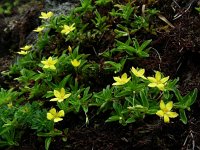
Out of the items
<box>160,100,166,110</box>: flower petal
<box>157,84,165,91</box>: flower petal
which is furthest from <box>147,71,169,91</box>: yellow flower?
<box>160,100,166,110</box>: flower petal

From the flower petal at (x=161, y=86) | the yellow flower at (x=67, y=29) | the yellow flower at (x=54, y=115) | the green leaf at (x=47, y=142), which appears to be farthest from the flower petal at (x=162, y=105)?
the yellow flower at (x=67, y=29)

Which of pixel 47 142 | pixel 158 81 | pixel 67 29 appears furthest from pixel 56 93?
pixel 67 29

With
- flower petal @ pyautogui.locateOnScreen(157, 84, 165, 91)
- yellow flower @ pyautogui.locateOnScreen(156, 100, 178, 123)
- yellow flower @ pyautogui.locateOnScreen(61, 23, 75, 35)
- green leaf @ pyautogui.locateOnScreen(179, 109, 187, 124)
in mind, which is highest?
yellow flower @ pyautogui.locateOnScreen(61, 23, 75, 35)

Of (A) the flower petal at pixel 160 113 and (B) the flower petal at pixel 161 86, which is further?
(B) the flower petal at pixel 161 86

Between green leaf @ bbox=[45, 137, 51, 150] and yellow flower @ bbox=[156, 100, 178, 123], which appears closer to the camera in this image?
yellow flower @ bbox=[156, 100, 178, 123]

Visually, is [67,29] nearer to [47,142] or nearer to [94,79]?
[94,79]

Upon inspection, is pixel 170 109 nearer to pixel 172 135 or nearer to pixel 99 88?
pixel 172 135

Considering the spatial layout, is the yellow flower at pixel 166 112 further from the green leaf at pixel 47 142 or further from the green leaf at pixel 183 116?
the green leaf at pixel 47 142

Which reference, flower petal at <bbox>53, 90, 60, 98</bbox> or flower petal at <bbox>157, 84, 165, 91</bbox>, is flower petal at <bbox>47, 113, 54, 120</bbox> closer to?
flower petal at <bbox>53, 90, 60, 98</bbox>

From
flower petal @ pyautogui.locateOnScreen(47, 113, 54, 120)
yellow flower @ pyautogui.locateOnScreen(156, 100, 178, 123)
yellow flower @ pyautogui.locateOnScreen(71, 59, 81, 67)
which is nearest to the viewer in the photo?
yellow flower @ pyautogui.locateOnScreen(156, 100, 178, 123)
